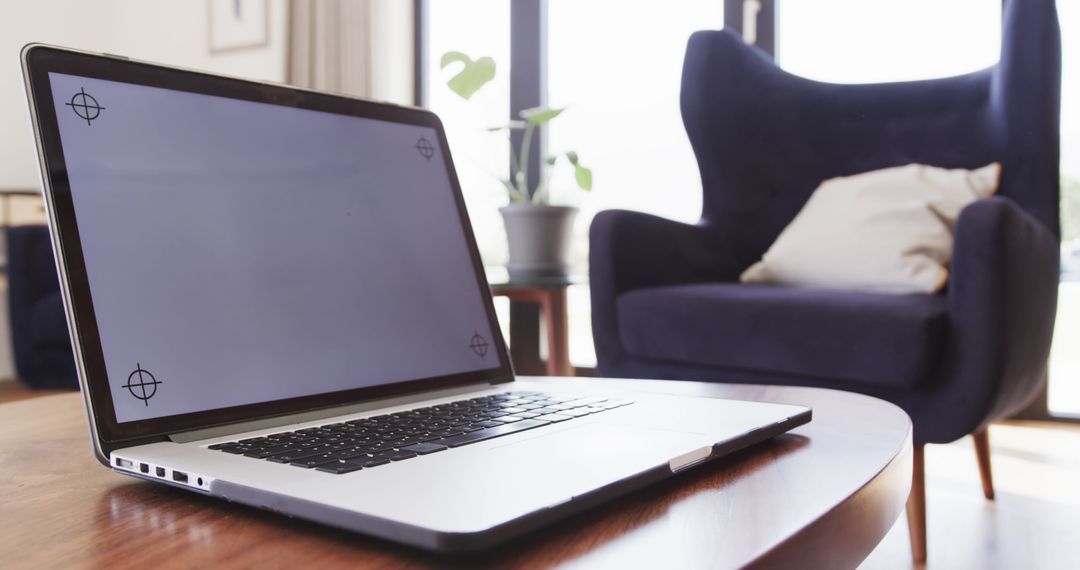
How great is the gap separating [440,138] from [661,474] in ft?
1.41

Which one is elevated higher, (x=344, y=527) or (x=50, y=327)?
(x=344, y=527)

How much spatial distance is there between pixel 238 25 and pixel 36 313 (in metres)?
1.61

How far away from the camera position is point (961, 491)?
1.78 meters

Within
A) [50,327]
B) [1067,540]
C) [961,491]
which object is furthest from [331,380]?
[50,327]

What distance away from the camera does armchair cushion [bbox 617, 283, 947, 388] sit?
1316 millimetres

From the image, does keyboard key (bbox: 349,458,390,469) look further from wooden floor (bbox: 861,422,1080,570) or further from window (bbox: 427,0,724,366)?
window (bbox: 427,0,724,366)

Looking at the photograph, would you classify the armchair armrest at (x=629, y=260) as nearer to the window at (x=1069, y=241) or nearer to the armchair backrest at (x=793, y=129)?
the armchair backrest at (x=793, y=129)

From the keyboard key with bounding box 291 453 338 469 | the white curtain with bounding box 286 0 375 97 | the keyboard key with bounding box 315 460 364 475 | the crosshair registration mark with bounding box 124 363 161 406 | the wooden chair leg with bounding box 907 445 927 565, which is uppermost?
the white curtain with bounding box 286 0 375 97

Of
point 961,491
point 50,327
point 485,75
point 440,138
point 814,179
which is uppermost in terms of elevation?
point 485,75

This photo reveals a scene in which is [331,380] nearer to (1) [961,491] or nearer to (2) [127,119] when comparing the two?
(2) [127,119]

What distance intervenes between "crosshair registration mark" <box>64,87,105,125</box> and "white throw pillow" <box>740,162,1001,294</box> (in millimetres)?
1476

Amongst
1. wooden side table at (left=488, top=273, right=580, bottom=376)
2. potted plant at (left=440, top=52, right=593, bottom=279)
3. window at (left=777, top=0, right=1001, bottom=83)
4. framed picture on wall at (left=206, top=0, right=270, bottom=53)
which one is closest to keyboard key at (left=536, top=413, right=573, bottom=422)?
wooden side table at (left=488, top=273, right=580, bottom=376)

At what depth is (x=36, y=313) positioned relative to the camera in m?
3.06

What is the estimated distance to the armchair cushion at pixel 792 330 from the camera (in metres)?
1.32
